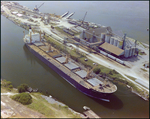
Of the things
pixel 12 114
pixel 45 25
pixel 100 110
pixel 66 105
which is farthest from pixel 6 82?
pixel 45 25

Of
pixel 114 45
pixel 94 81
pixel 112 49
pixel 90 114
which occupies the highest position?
pixel 114 45

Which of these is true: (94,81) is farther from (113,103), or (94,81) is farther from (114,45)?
(114,45)

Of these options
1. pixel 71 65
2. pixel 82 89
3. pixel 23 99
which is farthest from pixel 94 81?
pixel 23 99

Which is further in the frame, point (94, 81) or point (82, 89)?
point (94, 81)

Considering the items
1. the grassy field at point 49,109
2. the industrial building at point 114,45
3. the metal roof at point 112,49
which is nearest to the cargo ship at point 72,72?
the grassy field at point 49,109

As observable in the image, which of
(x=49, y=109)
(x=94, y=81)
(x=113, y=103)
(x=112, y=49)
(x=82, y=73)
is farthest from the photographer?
(x=112, y=49)

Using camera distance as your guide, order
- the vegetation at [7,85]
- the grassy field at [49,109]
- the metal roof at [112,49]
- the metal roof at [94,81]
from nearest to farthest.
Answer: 1. the grassy field at [49,109]
2. the vegetation at [7,85]
3. the metal roof at [94,81]
4. the metal roof at [112,49]

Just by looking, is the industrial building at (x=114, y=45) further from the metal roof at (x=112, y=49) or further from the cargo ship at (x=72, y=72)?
the cargo ship at (x=72, y=72)

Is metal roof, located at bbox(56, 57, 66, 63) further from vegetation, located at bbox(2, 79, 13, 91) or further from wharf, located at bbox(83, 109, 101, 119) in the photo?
wharf, located at bbox(83, 109, 101, 119)

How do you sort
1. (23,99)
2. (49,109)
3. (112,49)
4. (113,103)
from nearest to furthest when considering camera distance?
1. (49,109)
2. (23,99)
3. (113,103)
4. (112,49)
